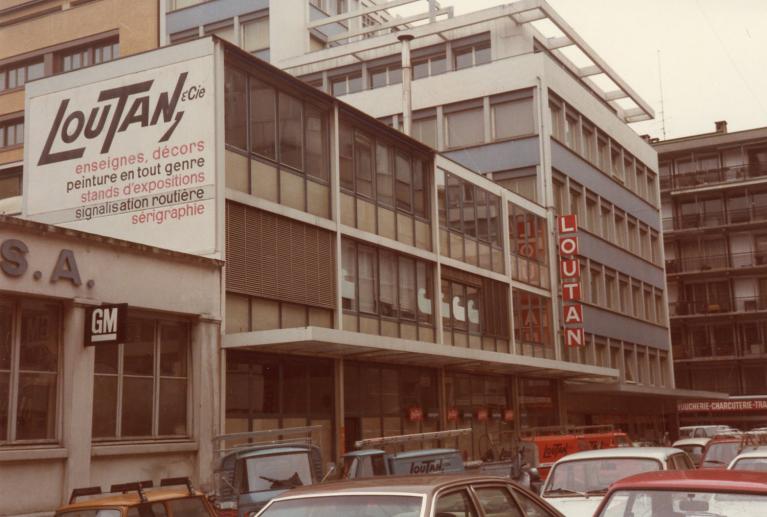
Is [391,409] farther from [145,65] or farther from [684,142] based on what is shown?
[684,142]

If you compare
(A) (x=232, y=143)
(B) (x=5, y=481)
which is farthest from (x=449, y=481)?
(A) (x=232, y=143)

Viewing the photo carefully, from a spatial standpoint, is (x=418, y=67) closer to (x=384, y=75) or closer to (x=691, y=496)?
(x=384, y=75)

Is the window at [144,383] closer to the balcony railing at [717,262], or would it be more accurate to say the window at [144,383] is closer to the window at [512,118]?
the window at [512,118]

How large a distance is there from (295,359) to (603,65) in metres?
26.7

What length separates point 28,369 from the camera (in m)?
17.7

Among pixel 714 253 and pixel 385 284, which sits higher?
pixel 714 253

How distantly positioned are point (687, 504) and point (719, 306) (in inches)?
2612

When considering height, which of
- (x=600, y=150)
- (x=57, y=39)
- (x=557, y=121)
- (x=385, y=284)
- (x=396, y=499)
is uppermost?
(x=57, y=39)

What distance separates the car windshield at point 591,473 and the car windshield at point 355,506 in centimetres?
650

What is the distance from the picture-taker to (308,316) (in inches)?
966

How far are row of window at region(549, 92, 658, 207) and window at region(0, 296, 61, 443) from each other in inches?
1055

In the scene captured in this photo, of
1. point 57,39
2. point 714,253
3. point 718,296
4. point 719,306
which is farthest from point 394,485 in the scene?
point 714,253

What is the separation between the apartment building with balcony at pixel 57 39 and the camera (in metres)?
48.2

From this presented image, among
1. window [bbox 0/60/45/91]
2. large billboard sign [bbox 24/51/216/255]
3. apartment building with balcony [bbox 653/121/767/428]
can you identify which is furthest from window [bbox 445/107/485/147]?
apartment building with balcony [bbox 653/121/767/428]
